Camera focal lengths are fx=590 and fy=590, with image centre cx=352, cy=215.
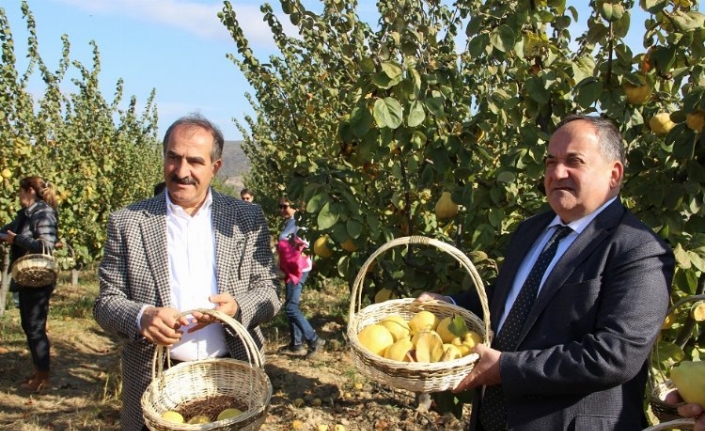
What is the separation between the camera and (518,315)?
1622 millimetres

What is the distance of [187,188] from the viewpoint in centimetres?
190

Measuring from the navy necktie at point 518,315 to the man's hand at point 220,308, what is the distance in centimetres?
81

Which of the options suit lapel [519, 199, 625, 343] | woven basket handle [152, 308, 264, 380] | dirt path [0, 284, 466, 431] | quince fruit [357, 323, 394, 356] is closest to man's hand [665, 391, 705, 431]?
suit lapel [519, 199, 625, 343]

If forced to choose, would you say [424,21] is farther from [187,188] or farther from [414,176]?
[187,188]

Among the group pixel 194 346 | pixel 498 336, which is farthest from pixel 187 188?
pixel 498 336

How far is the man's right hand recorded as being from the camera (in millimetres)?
1720

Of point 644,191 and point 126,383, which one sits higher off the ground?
point 644,191

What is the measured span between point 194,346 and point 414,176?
4.71ft

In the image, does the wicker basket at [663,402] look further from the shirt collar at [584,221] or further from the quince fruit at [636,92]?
the quince fruit at [636,92]

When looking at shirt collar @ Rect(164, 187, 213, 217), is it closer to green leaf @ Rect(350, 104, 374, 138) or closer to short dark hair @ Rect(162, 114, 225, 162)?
short dark hair @ Rect(162, 114, 225, 162)

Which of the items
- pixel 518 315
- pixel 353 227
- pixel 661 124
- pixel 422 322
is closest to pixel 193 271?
pixel 353 227

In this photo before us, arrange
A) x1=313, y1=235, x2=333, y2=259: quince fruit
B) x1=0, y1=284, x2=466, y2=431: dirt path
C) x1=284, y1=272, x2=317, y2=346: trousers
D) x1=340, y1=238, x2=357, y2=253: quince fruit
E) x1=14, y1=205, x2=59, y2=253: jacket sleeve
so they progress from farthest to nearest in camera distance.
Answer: x1=284, y1=272, x2=317, y2=346: trousers, x1=14, y1=205, x2=59, y2=253: jacket sleeve, x1=0, y1=284, x2=466, y2=431: dirt path, x1=313, y1=235, x2=333, y2=259: quince fruit, x1=340, y1=238, x2=357, y2=253: quince fruit

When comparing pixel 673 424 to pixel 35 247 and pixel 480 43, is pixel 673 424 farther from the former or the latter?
pixel 35 247

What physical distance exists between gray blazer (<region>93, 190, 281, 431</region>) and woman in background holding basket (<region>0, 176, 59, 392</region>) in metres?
3.04
